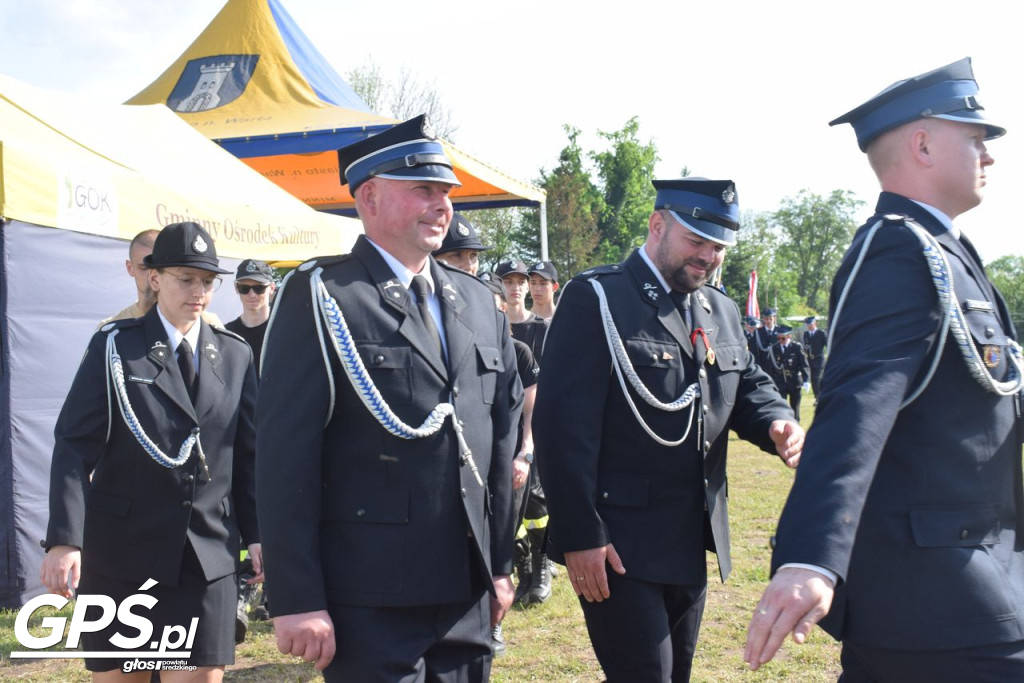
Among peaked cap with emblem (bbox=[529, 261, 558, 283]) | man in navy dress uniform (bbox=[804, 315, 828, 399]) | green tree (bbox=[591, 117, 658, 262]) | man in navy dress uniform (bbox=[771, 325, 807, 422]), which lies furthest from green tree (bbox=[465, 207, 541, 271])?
peaked cap with emblem (bbox=[529, 261, 558, 283])

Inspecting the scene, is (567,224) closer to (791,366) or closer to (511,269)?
(791,366)

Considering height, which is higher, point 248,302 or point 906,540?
point 248,302

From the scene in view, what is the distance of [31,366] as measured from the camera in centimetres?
604

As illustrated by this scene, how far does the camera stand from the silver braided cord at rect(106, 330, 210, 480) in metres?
3.29

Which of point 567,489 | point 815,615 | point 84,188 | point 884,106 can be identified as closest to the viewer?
point 815,615

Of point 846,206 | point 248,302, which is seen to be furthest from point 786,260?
point 248,302

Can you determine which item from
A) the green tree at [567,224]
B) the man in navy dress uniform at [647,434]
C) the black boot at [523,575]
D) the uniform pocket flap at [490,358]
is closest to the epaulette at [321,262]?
the uniform pocket flap at [490,358]

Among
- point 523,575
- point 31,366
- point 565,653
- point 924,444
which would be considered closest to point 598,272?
point 924,444

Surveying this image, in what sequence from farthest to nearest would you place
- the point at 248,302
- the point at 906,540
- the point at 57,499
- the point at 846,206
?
the point at 846,206, the point at 248,302, the point at 57,499, the point at 906,540

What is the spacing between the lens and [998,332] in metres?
2.08

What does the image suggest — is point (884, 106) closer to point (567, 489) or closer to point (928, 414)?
point (928, 414)

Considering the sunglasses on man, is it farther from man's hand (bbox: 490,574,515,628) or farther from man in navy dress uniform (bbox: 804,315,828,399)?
man in navy dress uniform (bbox: 804,315,828,399)

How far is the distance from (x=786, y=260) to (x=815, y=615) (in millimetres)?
83828

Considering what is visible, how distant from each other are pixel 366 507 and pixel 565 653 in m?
3.22
